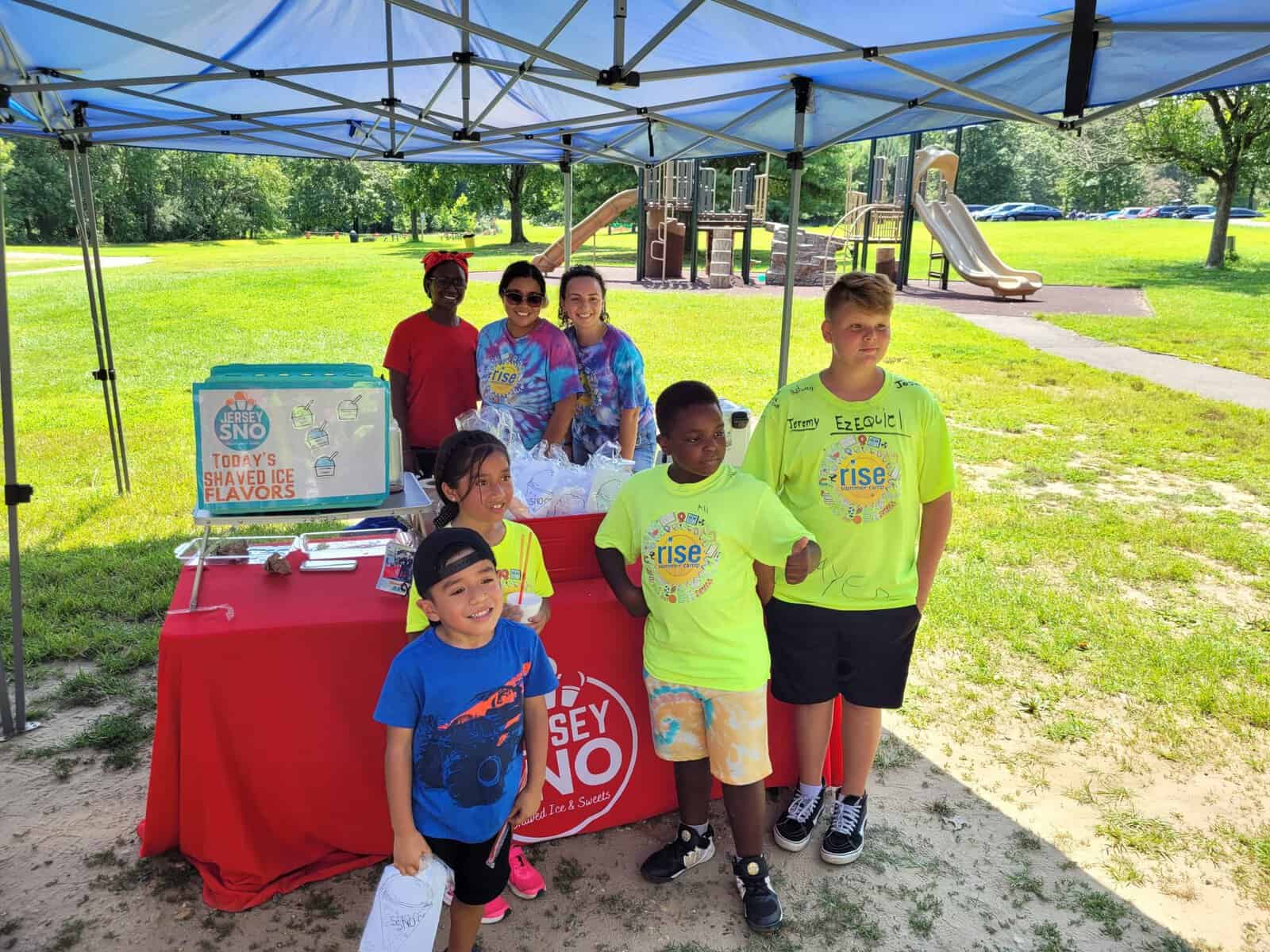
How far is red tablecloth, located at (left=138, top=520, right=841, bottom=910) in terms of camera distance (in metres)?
2.61


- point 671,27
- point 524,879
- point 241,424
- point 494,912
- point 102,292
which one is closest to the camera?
point 241,424

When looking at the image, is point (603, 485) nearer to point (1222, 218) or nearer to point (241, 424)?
point (241, 424)

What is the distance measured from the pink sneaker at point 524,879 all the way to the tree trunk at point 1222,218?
1085 inches

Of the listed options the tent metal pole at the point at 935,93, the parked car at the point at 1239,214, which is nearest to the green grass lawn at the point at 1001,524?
the tent metal pole at the point at 935,93

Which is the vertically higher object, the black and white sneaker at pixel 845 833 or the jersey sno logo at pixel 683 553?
the jersey sno logo at pixel 683 553

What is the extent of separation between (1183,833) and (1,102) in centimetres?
524

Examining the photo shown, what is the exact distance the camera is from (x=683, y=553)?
250 cm

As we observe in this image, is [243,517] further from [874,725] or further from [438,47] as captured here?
[438,47]

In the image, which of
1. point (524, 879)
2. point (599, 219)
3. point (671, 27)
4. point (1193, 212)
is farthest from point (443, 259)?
point (1193, 212)

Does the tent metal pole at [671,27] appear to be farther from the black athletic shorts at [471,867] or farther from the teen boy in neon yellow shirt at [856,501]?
the black athletic shorts at [471,867]

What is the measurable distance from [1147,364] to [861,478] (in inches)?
462

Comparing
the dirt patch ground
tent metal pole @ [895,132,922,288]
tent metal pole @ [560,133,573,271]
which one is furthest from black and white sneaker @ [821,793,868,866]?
tent metal pole @ [895,132,922,288]

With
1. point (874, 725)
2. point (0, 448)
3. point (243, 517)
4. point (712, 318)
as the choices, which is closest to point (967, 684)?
point (874, 725)

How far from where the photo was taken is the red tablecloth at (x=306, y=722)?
2605 millimetres
